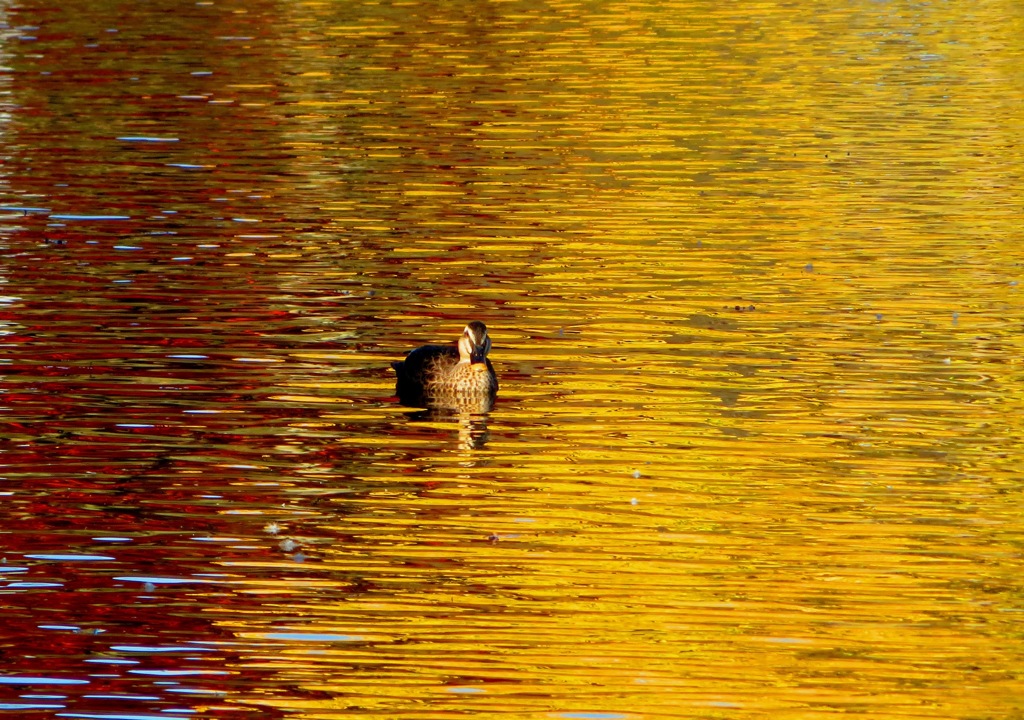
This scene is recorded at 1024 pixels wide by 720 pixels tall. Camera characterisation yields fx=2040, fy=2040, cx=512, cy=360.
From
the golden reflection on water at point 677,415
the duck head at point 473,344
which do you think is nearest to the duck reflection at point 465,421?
the golden reflection on water at point 677,415

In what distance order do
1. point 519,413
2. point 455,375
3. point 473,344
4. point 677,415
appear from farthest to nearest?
point 455,375, point 473,344, point 519,413, point 677,415

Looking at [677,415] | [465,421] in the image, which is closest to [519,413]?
[465,421]

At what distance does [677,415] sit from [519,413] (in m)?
1.36

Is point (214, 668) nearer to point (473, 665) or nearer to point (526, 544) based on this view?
point (473, 665)

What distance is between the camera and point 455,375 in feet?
56.4

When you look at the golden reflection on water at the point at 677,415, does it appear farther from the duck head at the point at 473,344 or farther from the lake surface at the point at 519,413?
the duck head at the point at 473,344

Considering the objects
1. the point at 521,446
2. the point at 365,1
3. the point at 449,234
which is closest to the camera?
the point at 521,446

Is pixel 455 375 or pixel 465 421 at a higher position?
pixel 455 375

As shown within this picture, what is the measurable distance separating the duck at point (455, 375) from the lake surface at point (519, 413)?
0.21m

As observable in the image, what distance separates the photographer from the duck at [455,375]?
1714 cm

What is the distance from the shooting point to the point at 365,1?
5566 centimetres

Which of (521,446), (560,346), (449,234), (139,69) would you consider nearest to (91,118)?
(139,69)

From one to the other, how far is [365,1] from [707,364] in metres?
39.3

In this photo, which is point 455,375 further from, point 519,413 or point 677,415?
point 677,415
